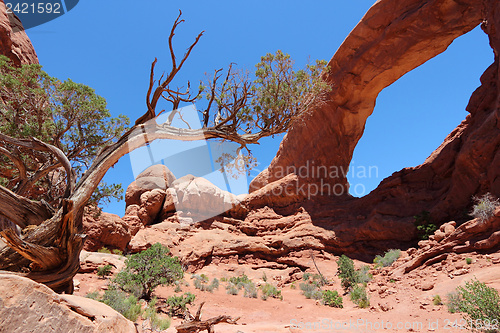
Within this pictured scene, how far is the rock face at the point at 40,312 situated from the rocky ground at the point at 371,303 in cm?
510

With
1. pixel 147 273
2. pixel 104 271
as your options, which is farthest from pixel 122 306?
pixel 104 271

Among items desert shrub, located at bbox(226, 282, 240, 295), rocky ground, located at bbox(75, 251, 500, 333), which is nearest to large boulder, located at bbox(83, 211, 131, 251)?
rocky ground, located at bbox(75, 251, 500, 333)

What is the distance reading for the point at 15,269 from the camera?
4.96 meters

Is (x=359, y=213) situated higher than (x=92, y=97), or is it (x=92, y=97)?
(x=92, y=97)

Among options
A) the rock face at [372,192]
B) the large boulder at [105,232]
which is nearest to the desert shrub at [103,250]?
the large boulder at [105,232]

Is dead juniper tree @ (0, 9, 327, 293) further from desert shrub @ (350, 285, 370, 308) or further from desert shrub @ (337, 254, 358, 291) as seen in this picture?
desert shrub @ (337, 254, 358, 291)

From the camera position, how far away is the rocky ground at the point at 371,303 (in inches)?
307

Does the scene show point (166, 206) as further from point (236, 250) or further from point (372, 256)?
point (372, 256)

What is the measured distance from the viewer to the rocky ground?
25.6ft

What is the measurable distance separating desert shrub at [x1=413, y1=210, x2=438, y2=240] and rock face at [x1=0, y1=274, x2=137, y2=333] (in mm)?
19426

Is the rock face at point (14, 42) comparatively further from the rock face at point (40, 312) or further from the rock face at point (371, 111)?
the rock face at point (40, 312)

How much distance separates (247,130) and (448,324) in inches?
272

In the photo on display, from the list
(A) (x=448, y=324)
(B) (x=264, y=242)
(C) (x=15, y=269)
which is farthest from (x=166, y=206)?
(A) (x=448, y=324)

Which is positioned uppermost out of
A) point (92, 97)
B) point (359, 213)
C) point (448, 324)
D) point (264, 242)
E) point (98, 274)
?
point (92, 97)
